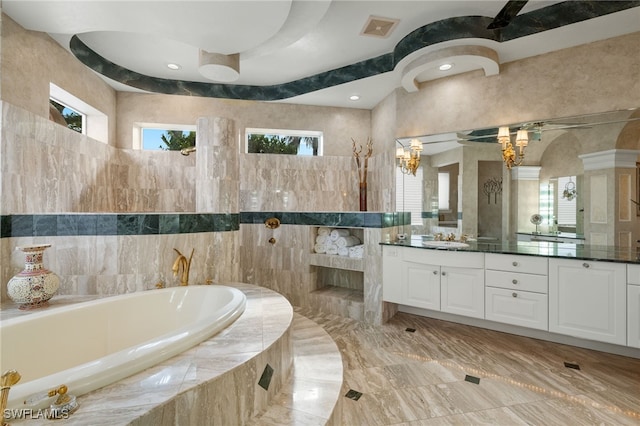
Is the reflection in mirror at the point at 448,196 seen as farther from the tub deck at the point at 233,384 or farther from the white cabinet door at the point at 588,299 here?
the tub deck at the point at 233,384

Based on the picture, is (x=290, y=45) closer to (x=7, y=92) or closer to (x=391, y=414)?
(x=7, y=92)

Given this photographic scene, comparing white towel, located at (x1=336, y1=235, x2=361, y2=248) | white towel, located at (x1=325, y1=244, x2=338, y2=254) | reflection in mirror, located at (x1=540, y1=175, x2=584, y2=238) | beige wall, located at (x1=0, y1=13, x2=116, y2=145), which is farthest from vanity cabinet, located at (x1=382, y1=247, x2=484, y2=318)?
beige wall, located at (x1=0, y1=13, x2=116, y2=145)

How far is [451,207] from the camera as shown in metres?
3.32

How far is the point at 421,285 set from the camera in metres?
2.94

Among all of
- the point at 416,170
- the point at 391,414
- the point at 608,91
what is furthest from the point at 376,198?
the point at 391,414

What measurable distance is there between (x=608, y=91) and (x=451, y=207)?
1566mm

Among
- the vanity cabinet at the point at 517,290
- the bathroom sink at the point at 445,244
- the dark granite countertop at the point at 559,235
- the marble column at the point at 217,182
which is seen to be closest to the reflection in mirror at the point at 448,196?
the bathroom sink at the point at 445,244

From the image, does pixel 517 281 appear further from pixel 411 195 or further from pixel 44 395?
pixel 44 395

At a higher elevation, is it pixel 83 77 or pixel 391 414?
pixel 83 77

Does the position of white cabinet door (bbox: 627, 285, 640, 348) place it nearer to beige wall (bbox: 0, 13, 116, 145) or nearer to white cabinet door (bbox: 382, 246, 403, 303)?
white cabinet door (bbox: 382, 246, 403, 303)

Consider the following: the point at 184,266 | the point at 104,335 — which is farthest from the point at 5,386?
the point at 184,266

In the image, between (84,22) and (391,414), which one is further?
(84,22)

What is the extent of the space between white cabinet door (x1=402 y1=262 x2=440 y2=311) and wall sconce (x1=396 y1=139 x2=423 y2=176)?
115 cm

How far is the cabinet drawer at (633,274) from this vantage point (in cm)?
210
